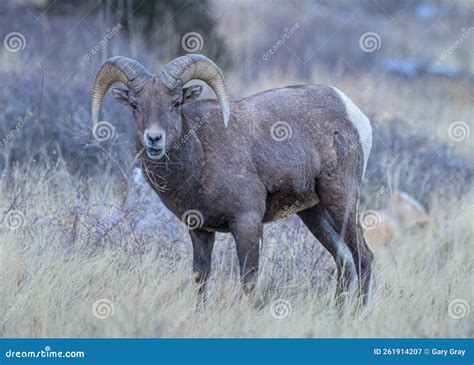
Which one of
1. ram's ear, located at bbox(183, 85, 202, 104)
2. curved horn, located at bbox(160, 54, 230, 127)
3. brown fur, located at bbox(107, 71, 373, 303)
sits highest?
curved horn, located at bbox(160, 54, 230, 127)

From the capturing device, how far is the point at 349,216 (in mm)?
7793

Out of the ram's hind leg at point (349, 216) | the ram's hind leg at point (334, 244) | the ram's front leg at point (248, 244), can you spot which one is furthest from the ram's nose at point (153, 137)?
the ram's hind leg at point (334, 244)

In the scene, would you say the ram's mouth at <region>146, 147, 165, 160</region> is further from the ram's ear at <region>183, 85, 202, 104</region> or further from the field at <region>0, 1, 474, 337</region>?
the field at <region>0, 1, 474, 337</region>

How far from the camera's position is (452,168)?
1262cm

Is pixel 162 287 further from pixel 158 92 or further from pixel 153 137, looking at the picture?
pixel 158 92

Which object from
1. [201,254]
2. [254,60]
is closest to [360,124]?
[201,254]

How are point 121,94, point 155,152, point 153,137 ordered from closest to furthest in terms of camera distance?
point 153,137 → point 155,152 → point 121,94

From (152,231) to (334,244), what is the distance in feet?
5.27

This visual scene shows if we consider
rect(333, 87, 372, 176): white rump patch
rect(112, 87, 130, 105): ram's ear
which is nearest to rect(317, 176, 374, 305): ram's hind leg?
rect(333, 87, 372, 176): white rump patch

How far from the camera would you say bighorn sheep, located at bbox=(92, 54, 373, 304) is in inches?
274

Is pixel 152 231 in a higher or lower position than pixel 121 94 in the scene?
lower

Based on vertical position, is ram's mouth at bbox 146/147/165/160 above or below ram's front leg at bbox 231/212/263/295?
above

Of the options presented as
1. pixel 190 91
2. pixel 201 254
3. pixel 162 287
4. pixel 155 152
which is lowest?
pixel 162 287

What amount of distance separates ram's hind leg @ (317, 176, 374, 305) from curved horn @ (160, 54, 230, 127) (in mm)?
1105
